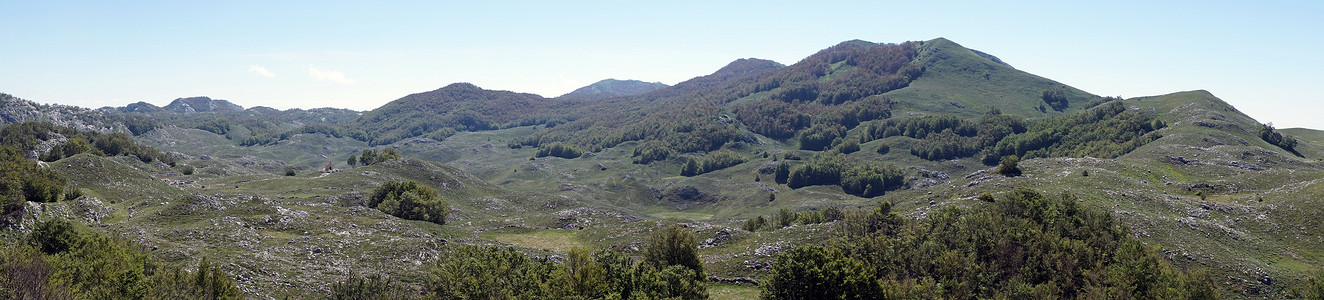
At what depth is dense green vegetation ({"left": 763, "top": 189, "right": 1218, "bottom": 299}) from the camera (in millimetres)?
49625

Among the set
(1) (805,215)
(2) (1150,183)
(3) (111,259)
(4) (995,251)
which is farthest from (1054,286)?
(3) (111,259)

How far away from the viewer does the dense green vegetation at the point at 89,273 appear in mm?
35250

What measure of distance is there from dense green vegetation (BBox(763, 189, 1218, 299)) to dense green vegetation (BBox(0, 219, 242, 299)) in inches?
1609

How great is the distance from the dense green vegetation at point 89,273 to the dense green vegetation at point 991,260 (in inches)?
1609

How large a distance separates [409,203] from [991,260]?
76429mm

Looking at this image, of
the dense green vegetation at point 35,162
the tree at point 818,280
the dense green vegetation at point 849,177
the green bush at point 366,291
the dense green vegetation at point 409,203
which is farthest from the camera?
the dense green vegetation at point 849,177

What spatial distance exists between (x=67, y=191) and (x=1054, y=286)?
338ft

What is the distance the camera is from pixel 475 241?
76250 mm

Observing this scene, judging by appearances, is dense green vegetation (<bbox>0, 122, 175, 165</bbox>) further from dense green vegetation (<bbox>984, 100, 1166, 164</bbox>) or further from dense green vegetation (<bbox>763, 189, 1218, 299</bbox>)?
dense green vegetation (<bbox>984, 100, 1166, 164</bbox>)

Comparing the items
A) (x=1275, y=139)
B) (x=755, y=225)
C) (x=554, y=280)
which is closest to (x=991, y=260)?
(x=755, y=225)

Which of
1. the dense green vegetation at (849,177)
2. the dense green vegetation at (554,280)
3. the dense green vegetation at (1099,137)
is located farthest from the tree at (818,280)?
the dense green vegetation at (1099,137)

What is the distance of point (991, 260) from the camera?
2349 inches

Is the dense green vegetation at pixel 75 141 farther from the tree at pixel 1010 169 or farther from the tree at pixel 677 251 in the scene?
the tree at pixel 1010 169

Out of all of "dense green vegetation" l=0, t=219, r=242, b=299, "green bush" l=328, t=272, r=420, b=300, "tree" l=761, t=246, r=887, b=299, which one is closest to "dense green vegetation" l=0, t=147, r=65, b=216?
"dense green vegetation" l=0, t=219, r=242, b=299
